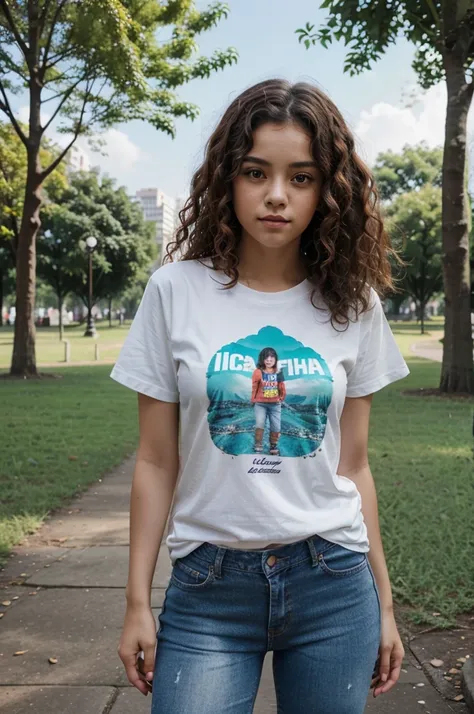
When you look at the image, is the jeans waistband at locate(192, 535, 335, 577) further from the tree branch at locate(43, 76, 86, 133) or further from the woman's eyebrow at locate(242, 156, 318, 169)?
the tree branch at locate(43, 76, 86, 133)

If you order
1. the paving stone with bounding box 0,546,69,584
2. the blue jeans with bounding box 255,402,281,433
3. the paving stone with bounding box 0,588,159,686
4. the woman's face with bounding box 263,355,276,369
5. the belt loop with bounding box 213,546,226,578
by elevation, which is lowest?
the paving stone with bounding box 0,546,69,584

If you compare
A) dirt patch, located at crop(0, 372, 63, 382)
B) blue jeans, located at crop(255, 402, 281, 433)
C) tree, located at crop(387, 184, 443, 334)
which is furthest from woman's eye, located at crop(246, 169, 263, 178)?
tree, located at crop(387, 184, 443, 334)

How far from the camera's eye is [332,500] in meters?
1.67

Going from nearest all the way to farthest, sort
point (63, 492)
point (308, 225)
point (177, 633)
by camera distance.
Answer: point (177, 633) < point (308, 225) < point (63, 492)

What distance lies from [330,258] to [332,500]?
547mm

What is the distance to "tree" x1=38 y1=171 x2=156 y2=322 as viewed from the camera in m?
44.1

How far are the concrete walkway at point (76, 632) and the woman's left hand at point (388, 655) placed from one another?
1394 mm

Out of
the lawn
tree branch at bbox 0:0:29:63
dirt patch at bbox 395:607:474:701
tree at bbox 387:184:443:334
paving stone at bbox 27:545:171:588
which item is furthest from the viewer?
tree at bbox 387:184:443:334

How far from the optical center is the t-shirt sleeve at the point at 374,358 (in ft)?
5.90

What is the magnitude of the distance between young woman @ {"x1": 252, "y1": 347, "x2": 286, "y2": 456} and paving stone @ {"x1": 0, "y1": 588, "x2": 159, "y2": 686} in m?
2.03

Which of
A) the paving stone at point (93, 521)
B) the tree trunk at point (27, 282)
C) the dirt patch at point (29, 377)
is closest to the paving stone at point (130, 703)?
the paving stone at point (93, 521)

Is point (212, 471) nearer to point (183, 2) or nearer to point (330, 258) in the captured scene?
point (330, 258)

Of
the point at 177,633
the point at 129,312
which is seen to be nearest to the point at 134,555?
the point at 177,633

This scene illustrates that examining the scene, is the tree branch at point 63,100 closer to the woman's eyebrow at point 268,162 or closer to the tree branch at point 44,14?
the tree branch at point 44,14
